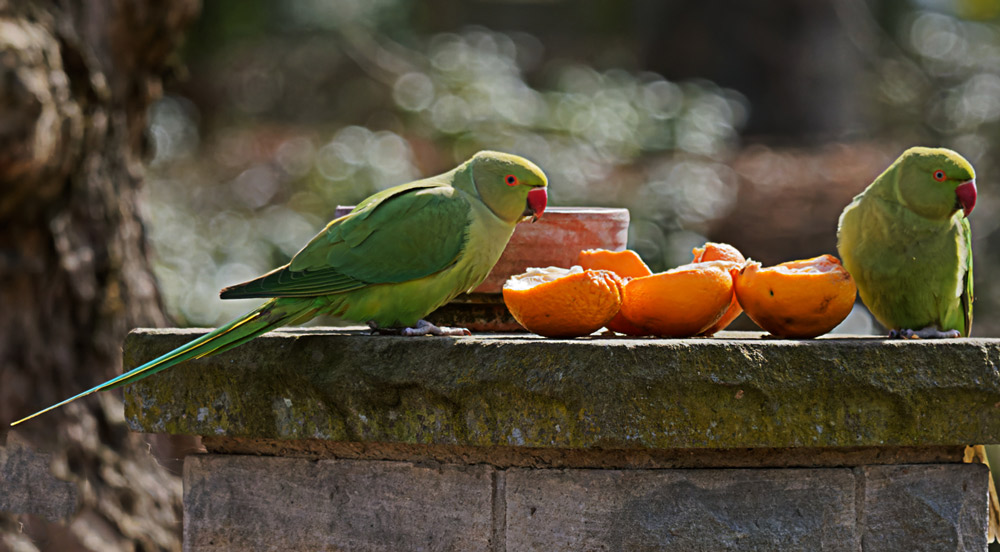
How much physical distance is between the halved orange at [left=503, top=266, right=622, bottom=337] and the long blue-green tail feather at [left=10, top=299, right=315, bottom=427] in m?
0.52

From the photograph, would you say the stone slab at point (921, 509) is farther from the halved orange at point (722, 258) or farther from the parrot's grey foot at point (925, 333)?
the halved orange at point (722, 258)

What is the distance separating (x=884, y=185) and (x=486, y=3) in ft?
48.0

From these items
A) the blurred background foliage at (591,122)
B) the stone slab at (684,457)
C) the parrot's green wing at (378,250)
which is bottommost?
the stone slab at (684,457)

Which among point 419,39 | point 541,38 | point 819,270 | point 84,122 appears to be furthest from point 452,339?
point 541,38

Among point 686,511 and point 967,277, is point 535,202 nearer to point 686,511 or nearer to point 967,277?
point 686,511

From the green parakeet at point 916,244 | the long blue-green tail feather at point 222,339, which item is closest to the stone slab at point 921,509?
the green parakeet at point 916,244

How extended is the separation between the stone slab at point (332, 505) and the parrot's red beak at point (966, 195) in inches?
53.0

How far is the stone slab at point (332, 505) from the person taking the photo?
196 centimetres

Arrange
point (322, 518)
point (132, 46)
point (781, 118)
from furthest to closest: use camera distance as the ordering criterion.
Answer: point (781, 118) → point (132, 46) → point (322, 518)

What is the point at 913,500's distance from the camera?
192cm

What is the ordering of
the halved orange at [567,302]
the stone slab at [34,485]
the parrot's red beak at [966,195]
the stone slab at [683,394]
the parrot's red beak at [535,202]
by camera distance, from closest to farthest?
the stone slab at [683,394] → the halved orange at [567,302] → the parrot's red beak at [966,195] → the parrot's red beak at [535,202] → the stone slab at [34,485]

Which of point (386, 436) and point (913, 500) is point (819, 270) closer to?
point (913, 500)

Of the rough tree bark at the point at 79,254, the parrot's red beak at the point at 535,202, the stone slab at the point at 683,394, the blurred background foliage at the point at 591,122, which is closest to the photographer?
the stone slab at the point at 683,394

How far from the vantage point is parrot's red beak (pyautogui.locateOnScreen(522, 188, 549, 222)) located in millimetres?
2379
